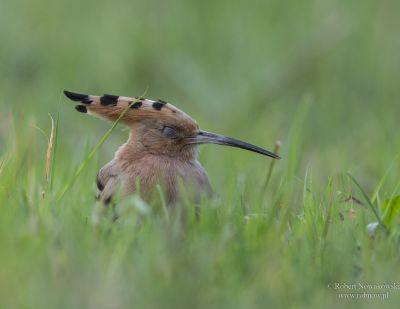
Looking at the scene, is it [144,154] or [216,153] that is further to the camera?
[216,153]

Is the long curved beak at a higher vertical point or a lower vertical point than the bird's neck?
higher

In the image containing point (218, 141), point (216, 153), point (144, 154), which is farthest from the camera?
point (216, 153)

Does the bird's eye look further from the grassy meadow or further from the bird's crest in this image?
the grassy meadow

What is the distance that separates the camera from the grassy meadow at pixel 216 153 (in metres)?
2.55

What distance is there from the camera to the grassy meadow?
255 cm

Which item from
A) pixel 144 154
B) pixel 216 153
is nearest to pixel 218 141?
pixel 144 154

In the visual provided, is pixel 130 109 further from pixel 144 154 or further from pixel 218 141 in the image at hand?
pixel 218 141

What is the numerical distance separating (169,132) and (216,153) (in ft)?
5.05

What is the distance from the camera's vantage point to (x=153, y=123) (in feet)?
12.8

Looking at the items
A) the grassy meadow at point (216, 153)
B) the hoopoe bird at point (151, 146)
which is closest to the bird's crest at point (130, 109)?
the hoopoe bird at point (151, 146)

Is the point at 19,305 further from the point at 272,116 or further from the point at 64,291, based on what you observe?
the point at 272,116

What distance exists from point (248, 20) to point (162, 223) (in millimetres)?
4744

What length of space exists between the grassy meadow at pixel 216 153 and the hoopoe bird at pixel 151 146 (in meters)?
0.14

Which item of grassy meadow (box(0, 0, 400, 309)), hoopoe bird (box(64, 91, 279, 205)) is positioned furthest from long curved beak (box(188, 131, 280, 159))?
grassy meadow (box(0, 0, 400, 309))
